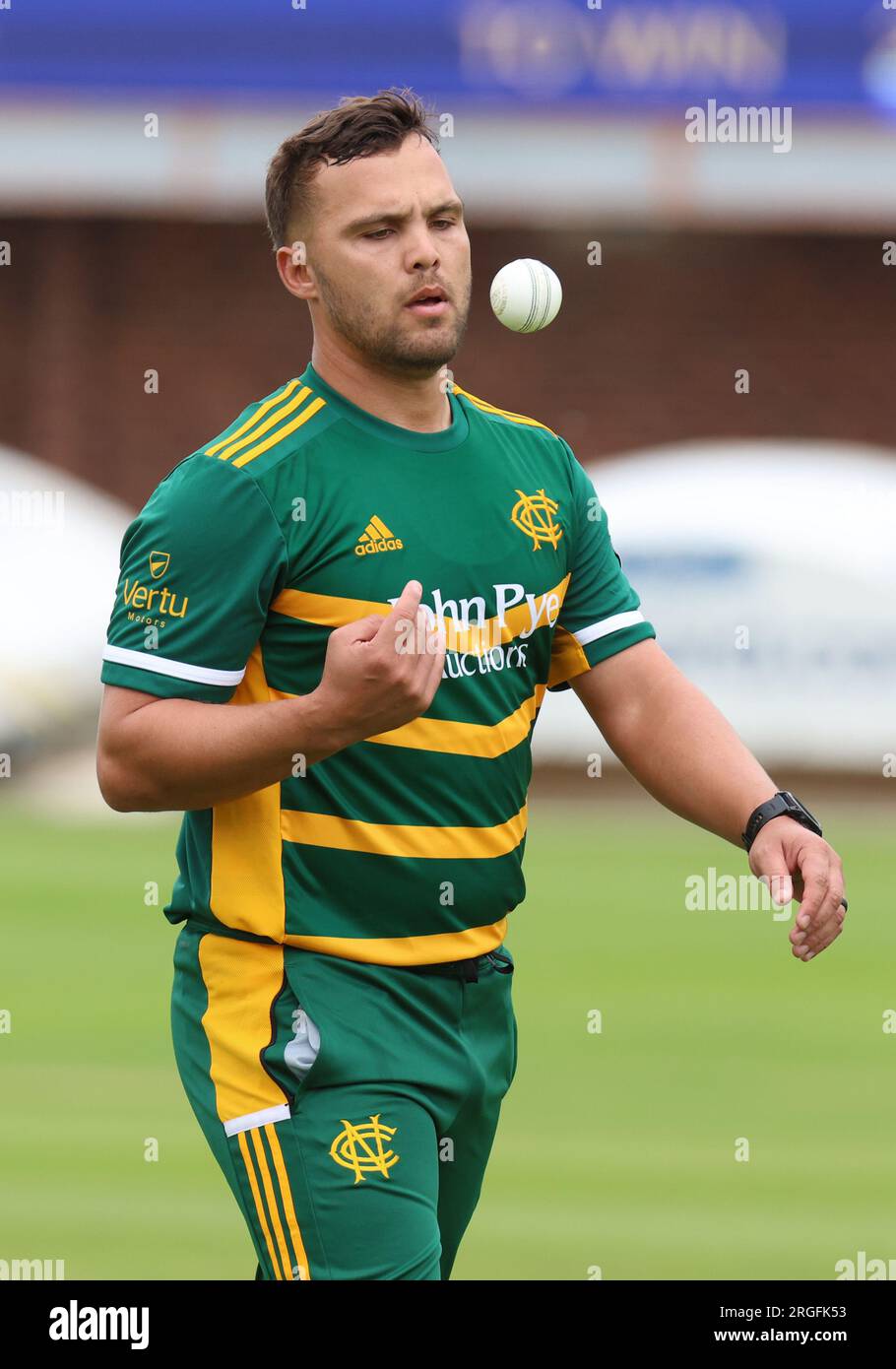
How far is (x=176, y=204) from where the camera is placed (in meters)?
15.3

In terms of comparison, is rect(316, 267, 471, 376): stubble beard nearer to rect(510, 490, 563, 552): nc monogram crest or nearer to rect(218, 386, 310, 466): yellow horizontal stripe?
rect(218, 386, 310, 466): yellow horizontal stripe

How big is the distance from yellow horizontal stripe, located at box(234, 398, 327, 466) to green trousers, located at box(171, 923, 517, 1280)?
878 millimetres

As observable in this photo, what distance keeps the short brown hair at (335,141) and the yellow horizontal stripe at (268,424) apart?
1.13 ft

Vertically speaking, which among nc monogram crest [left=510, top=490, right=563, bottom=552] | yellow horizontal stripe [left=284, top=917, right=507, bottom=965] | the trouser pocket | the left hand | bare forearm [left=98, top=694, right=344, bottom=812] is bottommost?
the trouser pocket

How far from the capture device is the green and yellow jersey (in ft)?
12.0

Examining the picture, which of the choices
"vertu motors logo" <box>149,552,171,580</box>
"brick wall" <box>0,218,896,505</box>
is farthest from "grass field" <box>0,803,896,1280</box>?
"brick wall" <box>0,218,896,505</box>

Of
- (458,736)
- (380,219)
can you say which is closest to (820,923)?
(458,736)

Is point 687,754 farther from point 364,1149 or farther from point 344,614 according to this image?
point 364,1149

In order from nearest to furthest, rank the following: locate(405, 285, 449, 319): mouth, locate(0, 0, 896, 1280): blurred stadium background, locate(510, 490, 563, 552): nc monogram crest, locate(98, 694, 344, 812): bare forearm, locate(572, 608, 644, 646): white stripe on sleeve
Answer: locate(98, 694, 344, 812): bare forearm → locate(405, 285, 449, 319): mouth → locate(510, 490, 563, 552): nc monogram crest → locate(572, 608, 644, 646): white stripe on sleeve → locate(0, 0, 896, 1280): blurred stadium background

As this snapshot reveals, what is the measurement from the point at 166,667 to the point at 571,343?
12211mm

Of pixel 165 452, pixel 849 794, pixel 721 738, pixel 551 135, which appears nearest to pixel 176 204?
pixel 165 452

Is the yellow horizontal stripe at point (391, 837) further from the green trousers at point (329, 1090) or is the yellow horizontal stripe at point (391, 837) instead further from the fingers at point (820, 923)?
the fingers at point (820, 923)

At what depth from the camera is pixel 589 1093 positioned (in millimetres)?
8000

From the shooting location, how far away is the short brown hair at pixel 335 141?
12.9 feet
